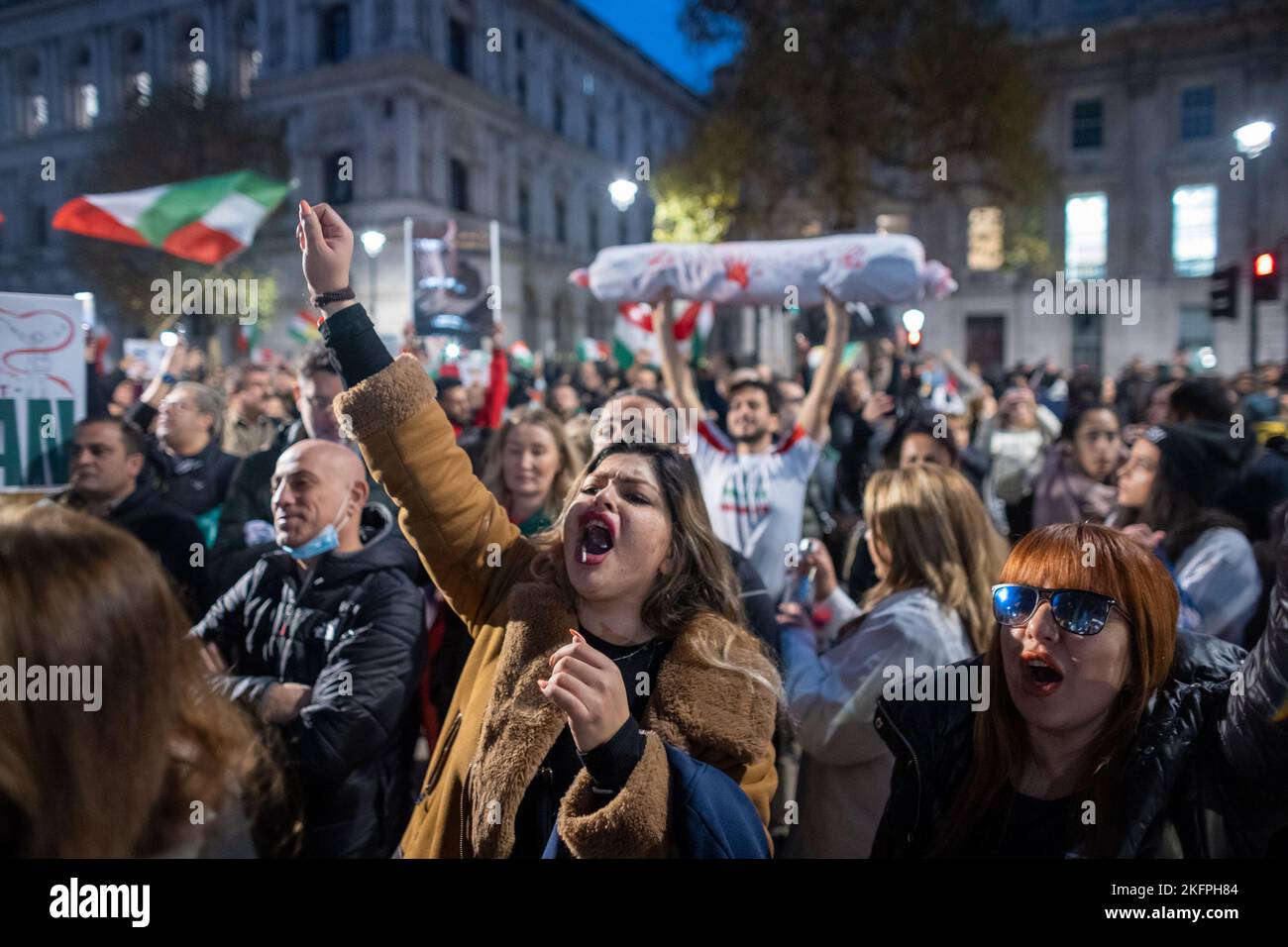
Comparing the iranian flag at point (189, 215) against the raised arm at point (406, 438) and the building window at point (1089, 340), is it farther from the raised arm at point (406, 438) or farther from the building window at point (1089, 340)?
the building window at point (1089, 340)

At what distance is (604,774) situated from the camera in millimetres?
1545

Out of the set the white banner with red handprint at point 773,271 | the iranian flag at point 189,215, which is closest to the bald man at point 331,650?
the white banner with red handprint at point 773,271

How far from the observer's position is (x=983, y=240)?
31.7 meters

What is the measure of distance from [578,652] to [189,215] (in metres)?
6.49

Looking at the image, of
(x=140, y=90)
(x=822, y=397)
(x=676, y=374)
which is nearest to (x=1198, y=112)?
(x=822, y=397)

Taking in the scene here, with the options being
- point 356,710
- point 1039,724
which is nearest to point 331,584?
point 356,710

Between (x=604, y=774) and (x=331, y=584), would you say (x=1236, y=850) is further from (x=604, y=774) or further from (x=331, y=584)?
(x=331, y=584)

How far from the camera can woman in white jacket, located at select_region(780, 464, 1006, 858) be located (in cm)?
250

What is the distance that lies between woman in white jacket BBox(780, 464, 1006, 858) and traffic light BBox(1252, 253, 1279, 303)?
8421mm

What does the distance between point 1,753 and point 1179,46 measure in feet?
122

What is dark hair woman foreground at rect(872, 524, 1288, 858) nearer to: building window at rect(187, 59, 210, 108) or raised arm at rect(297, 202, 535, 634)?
raised arm at rect(297, 202, 535, 634)

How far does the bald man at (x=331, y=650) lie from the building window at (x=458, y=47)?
2874 centimetres

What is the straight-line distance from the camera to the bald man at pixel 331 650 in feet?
8.17

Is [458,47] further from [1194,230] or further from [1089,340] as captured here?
[1194,230]
